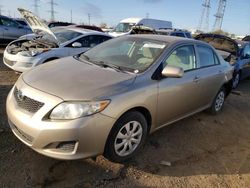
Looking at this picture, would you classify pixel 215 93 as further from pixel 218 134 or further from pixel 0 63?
pixel 0 63

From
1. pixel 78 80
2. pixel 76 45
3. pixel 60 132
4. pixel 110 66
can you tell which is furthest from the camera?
pixel 76 45

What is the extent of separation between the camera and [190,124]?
17.2 ft

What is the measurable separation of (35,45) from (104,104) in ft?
17.8

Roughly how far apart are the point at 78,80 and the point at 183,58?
191 centimetres

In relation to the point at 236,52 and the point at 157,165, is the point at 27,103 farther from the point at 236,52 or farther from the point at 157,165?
the point at 236,52

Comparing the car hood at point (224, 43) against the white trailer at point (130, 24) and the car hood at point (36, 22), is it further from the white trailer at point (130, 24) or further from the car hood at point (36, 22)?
the white trailer at point (130, 24)

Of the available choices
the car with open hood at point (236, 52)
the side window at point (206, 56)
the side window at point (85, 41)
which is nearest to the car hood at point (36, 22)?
the side window at point (85, 41)

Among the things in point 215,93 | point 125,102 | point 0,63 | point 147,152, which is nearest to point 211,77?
point 215,93

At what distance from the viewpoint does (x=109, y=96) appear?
3.14 metres

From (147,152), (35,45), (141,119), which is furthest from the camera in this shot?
(35,45)

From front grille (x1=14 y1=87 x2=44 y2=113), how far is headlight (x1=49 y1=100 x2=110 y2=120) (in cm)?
20

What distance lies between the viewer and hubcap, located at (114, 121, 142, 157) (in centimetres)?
343

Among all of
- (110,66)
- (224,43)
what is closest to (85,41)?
(110,66)

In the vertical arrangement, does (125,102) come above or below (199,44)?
below
